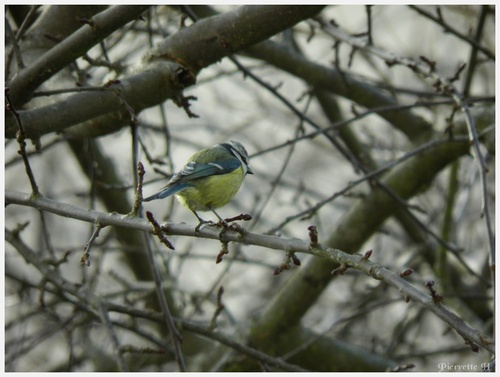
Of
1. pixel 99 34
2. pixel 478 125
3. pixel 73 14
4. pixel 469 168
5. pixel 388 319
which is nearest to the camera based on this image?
pixel 99 34

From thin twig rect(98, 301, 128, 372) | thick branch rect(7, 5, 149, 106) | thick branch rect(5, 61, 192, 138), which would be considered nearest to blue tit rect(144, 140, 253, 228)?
thick branch rect(5, 61, 192, 138)

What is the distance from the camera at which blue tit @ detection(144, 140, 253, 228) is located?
3.51 m

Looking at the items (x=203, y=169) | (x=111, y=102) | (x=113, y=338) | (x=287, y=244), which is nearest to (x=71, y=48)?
(x=111, y=102)

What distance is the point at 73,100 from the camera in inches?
133

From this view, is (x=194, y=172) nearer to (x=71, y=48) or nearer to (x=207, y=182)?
(x=207, y=182)

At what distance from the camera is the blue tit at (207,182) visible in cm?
351

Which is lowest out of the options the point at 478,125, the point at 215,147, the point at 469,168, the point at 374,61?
the point at 215,147

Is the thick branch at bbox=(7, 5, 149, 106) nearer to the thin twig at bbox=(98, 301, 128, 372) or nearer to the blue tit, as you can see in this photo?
the blue tit

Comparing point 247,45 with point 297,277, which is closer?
point 247,45

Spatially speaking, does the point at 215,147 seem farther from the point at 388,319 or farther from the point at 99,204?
the point at 388,319

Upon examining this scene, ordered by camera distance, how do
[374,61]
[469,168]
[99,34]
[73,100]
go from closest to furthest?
[99,34] < [73,100] < [469,168] < [374,61]

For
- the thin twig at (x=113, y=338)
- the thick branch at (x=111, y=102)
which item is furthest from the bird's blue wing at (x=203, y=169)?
the thin twig at (x=113, y=338)

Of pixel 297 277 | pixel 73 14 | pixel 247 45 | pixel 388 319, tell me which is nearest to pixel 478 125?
pixel 297 277

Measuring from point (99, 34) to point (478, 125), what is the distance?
2.81m
